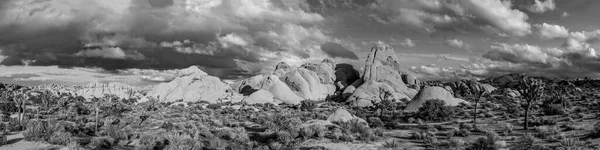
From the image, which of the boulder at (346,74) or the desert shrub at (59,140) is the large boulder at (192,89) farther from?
the desert shrub at (59,140)

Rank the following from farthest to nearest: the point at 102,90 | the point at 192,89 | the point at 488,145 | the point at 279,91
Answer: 1. the point at 102,90
2. the point at 279,91
3. the point at 192,89
4. the point at 488,145

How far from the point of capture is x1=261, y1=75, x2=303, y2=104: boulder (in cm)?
8027

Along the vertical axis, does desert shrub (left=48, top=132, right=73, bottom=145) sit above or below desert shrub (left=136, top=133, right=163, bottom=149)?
above

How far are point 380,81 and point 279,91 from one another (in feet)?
94.6

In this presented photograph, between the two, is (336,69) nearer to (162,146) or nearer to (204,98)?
(204,98)

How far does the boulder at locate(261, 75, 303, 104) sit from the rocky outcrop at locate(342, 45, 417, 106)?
1351 cm

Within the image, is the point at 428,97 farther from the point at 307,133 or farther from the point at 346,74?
the point at 346,74

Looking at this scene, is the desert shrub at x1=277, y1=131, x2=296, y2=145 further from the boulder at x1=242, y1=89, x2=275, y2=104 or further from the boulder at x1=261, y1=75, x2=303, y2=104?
the boulder at x1=261, y1=75, x2=303, y2=104

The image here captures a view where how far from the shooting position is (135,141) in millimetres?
19219

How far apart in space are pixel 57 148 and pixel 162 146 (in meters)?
4.70

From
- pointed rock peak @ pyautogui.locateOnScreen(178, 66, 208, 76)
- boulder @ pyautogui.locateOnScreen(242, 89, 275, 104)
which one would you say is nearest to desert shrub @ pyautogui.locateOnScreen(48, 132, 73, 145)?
boulder @ pyautogui.locateOnScreen(242, 89, 275, 104)

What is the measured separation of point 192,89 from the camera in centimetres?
8081

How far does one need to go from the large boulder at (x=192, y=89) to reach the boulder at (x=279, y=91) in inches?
398

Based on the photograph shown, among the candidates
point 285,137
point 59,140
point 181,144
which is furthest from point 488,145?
point 59,140
